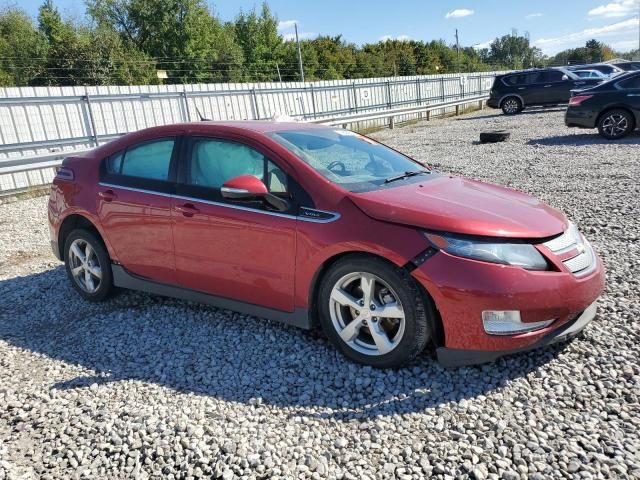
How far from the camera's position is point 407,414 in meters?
2.91

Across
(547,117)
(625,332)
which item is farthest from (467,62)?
(625,332)

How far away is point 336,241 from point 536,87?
22.4 metres

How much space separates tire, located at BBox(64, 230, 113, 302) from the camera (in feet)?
15.4

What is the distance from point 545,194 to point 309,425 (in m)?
6.49

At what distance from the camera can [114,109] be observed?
14.8 m

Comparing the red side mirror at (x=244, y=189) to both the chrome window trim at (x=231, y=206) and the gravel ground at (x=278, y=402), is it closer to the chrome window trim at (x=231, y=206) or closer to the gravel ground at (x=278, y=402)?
the chrome window trim at (x=231, y=206)

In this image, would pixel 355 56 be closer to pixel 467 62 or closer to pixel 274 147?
pixel 467 62

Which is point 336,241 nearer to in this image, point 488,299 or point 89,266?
point 488,299

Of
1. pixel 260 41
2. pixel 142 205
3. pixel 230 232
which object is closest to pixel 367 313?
pixel 230 232

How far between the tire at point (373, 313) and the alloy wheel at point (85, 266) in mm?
2422

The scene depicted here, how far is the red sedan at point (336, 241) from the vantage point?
3.02 m

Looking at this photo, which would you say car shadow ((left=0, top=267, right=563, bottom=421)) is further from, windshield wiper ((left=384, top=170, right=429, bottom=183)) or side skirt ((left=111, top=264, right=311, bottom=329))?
windshield wiper ((left=384, top=170, right=429, bottom=183))

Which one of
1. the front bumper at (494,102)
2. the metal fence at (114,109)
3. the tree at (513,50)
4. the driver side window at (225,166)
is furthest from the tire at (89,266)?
the tree at (513,50)

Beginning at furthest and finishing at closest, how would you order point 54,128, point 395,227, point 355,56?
point 355,56 < point 54,128 < point 395,227
